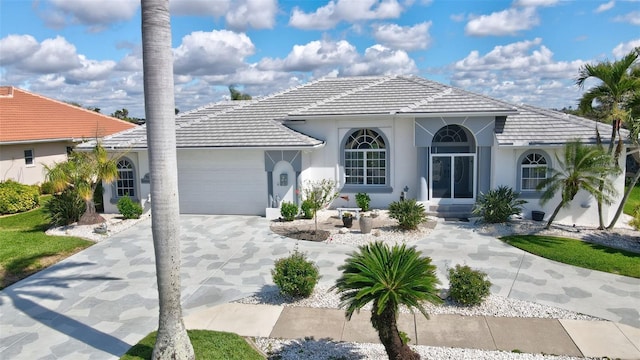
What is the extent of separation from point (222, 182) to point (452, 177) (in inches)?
388

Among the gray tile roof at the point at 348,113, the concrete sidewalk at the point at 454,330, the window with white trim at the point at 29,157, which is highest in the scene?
the gray tile roof at the point at 348,113

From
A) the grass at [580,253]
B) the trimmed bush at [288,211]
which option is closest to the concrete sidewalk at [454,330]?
the grass at [580,253]

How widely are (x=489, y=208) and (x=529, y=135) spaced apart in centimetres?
363

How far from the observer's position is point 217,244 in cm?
1599

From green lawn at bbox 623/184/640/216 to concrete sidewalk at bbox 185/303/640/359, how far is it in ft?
38.2

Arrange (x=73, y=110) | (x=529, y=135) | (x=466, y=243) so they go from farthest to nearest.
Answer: (x=73, y=110)
(x=529, y=135)
(x=466, y=243)

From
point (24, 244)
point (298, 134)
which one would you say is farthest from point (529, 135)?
point (24, 244)

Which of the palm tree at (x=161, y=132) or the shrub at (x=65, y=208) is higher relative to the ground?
the palm tree at (x=161, y=132)

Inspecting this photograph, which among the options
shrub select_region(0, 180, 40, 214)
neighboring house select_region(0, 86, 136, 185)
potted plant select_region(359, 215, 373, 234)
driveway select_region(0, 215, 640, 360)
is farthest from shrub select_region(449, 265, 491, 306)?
shrub select_region(0, 180, 40, 214)

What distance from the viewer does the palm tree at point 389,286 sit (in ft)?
22.4

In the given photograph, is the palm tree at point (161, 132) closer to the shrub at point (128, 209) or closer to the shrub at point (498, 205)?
the shrub at point (128, 209)

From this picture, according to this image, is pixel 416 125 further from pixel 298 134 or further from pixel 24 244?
pixel 24 244

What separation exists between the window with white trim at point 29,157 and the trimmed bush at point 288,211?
17885 mm

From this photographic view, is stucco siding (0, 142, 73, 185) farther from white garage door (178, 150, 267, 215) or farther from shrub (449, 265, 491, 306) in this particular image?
shrub (449, 265, 491, 306)
